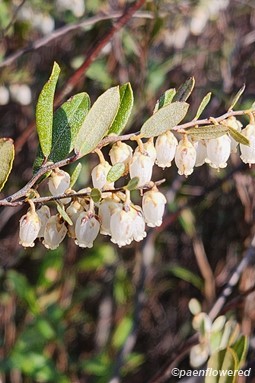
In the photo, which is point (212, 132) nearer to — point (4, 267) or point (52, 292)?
point (52, 292)

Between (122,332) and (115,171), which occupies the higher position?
(115,171)

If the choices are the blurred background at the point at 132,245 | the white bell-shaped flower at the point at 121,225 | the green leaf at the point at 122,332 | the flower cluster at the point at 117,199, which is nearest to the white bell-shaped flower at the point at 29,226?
the flower cluster at the point at 117,199

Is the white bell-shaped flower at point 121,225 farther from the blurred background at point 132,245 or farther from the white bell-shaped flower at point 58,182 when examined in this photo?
the blurred background at point 132,245

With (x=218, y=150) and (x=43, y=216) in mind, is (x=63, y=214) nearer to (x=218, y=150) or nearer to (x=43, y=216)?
(x=43, y=216)

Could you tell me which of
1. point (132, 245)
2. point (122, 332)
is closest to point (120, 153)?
point (122, 332)

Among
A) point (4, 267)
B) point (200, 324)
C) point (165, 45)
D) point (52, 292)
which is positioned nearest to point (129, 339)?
point (200, 324)

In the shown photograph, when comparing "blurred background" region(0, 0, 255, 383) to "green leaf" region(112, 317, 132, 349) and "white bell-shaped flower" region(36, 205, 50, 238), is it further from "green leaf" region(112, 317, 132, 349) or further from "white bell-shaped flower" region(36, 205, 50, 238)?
"white bell-shaped flower" region(36, 205, 50, 238)
